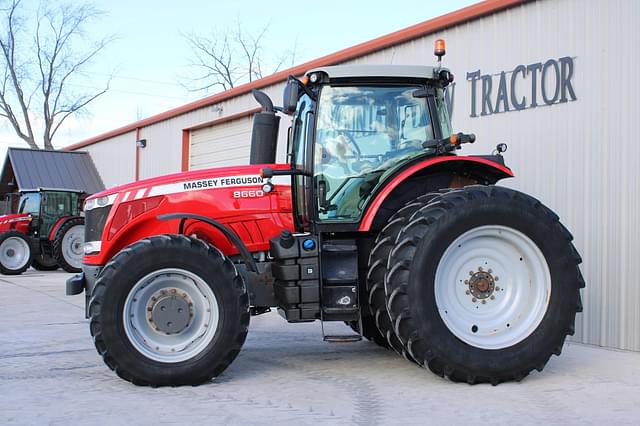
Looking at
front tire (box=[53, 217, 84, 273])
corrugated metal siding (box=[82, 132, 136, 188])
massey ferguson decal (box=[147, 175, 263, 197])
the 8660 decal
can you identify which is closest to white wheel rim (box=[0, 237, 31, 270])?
front tire (box=[53, 217, 84, 273])

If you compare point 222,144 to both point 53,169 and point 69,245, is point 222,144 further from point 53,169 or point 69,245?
point 53,169

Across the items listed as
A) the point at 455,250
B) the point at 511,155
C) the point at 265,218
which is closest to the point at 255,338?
the point at 265,218

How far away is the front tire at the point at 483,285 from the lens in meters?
5.05

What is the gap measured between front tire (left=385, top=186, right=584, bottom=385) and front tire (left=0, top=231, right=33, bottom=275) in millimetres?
14433

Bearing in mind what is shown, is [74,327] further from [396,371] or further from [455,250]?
[455,250]

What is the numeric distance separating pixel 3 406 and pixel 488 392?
10.4ft

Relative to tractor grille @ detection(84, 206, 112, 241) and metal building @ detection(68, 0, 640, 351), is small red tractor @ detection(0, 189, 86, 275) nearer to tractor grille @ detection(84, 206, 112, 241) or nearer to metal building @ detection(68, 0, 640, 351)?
metal building @ detection(68, 0, 640, 351)

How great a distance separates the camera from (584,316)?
24.0 feet

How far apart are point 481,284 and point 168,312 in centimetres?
230

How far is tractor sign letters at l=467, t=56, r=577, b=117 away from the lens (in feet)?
24.7

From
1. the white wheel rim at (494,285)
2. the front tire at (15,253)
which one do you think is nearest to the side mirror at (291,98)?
the white wheel rim at (494,285)

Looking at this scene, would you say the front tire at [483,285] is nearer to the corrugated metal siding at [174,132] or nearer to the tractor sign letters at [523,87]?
the tractor sign letters at [523,87]

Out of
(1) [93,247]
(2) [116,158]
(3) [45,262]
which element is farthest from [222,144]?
(1) [93,247]

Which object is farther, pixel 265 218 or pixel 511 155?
pixel 511 155
